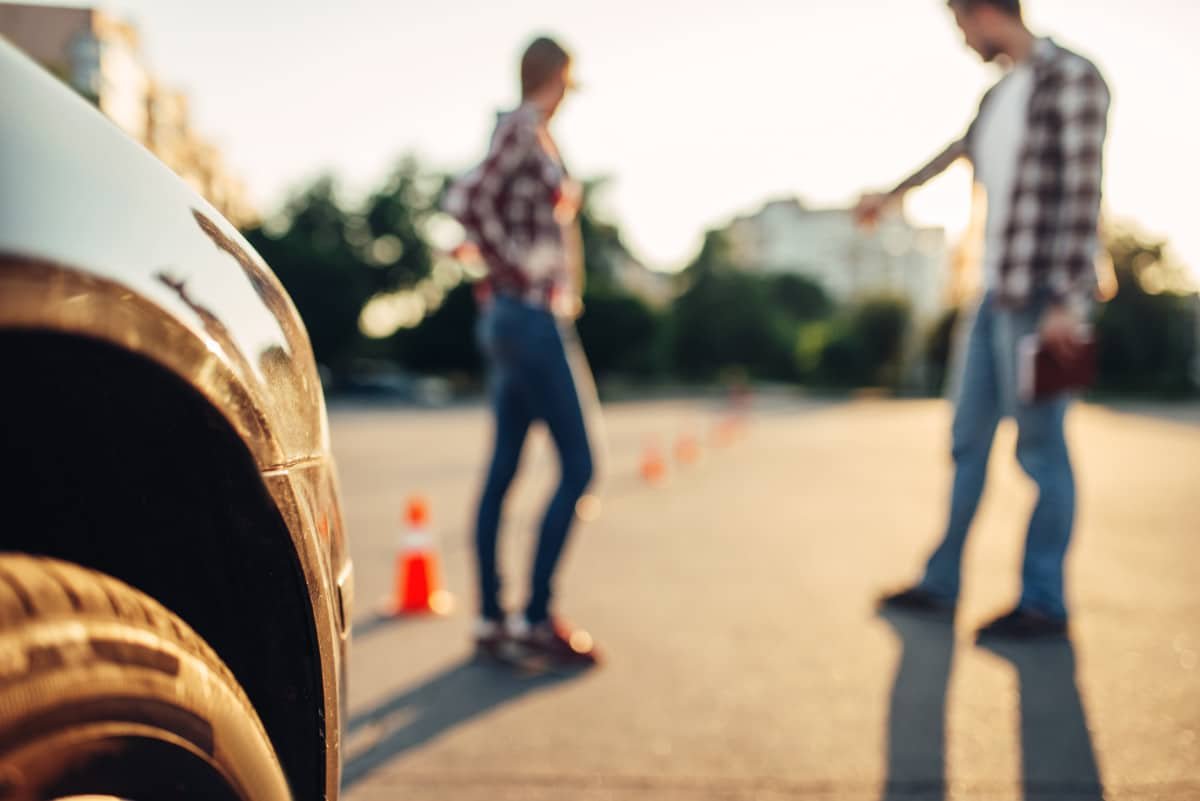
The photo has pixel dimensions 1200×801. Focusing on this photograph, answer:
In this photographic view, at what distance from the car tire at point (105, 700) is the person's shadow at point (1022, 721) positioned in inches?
67.0

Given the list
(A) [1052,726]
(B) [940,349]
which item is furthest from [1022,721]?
(B) [940,349]

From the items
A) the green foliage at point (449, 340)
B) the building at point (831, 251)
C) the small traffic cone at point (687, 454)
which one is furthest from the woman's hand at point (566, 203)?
the building at point (831, 251)

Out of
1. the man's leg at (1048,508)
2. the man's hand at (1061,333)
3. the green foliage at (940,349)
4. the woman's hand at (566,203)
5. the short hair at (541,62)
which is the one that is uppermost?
the short hair at (541,62)

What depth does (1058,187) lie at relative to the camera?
3418 millimetres

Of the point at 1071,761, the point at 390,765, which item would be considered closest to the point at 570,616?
the point at 390,765

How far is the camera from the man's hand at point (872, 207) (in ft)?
13.2

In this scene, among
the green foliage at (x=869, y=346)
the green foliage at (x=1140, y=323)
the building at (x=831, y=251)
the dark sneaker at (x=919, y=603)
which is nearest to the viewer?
the dark sneaker at (x=919, y=603)

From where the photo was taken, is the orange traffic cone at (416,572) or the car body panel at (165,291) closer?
the car body panel at (165,291)

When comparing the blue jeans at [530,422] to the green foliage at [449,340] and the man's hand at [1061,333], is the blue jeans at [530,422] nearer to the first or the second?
the man's hand at [1061,333]

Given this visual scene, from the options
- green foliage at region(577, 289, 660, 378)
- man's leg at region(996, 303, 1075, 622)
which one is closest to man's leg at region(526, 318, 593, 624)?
man's leg at region(996, 303, 1075, 622)

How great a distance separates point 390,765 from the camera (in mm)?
2439

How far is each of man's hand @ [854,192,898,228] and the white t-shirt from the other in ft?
1.26

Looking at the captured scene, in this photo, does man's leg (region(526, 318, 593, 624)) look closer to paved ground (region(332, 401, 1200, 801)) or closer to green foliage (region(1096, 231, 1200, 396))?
paved ground (region(332, 401, 1200, 801))

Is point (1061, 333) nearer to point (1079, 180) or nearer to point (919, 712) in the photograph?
point (1079, 180)
